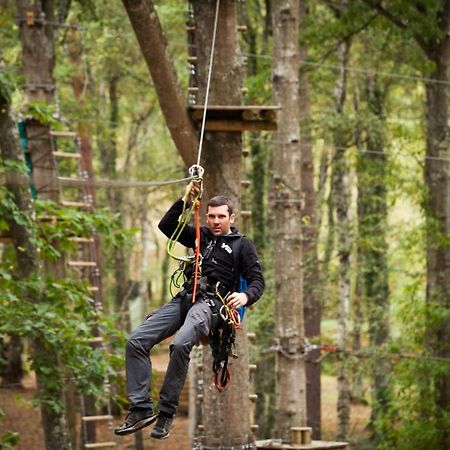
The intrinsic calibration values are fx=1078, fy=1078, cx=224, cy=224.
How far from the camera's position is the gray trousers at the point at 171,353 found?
6.90 m

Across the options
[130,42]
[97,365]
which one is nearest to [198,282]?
[97,365]

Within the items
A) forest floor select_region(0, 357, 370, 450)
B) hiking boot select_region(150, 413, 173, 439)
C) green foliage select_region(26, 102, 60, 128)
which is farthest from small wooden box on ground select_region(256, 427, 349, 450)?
forest floor select_region(0, 357, 370, 450)

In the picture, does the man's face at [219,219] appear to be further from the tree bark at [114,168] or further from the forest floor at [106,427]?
the tree bark at [114,168]

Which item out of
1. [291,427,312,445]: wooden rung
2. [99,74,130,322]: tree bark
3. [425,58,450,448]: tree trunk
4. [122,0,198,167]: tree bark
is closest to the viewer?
[122,0,198,167]: tree bark

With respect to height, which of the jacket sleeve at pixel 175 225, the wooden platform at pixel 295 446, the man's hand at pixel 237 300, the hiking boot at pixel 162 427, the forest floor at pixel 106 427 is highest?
the jacket sleeve at pixel 175 225

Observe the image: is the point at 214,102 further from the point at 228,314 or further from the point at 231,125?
the point at 228,314

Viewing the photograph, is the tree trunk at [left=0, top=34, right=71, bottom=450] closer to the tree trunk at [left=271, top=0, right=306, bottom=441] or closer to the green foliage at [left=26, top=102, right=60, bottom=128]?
the green foliage at [left=26, top=102, right=60, bottom=128]

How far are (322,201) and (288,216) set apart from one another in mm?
11363

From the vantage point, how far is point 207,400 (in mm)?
10883

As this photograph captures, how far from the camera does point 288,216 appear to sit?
47.8ft

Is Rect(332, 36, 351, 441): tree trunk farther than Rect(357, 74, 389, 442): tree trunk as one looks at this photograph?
Yes

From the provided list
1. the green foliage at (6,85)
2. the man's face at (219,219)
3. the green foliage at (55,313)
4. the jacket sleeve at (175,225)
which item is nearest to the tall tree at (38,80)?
the green foliage at (55,313)

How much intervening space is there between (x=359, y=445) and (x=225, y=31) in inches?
508

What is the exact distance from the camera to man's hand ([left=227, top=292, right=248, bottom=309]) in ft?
23.6
